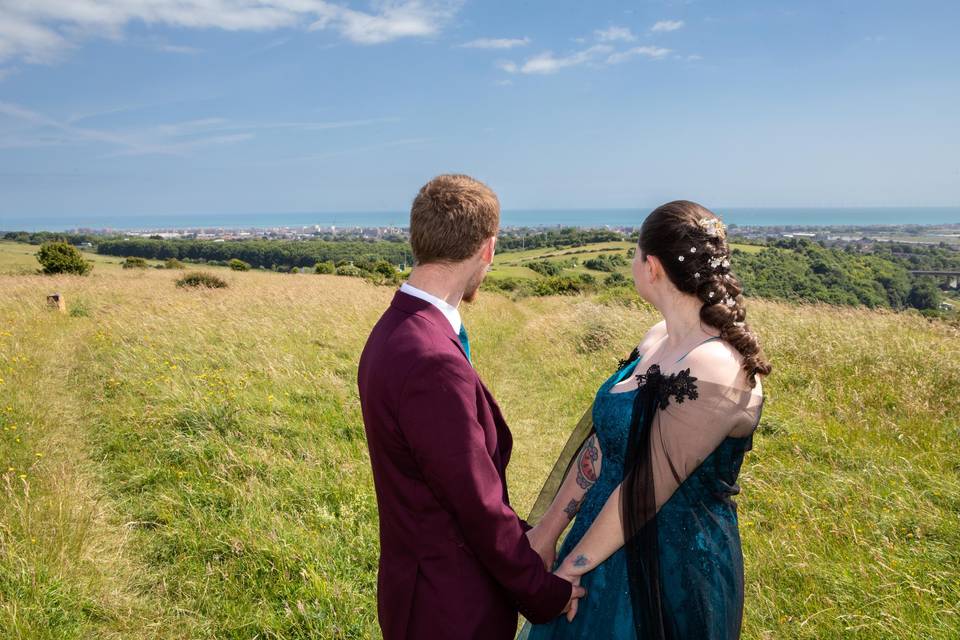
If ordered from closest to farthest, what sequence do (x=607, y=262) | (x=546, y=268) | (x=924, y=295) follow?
(x=924, y=295) < (x=607, y=262) < (x=546, y=268)

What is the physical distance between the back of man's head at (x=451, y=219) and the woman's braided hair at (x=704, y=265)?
696 mm

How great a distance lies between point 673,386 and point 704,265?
496mm

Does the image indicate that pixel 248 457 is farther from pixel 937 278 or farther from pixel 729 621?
pixel 937 278

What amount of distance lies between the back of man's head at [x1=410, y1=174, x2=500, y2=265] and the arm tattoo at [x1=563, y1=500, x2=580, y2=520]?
4.00ft

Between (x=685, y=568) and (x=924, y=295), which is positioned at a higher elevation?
(x=685, y=568)

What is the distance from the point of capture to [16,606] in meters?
3.06

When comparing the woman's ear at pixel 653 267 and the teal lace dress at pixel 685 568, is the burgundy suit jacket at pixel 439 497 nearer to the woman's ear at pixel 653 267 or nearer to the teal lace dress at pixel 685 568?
the teal lace dress at pixel 685 568

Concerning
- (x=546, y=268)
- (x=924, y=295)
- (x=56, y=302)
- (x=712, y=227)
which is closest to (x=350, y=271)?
(x=546, y=268)

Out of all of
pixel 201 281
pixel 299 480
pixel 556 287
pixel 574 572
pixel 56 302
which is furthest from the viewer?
pixel 556 287

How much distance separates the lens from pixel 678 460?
6.38ft

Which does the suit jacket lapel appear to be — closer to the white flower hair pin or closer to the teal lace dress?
the teal lace dress

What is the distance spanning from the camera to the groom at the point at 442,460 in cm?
164

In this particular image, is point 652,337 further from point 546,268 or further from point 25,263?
point 546,268

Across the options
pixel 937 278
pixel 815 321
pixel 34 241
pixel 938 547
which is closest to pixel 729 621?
pixel 938 547
